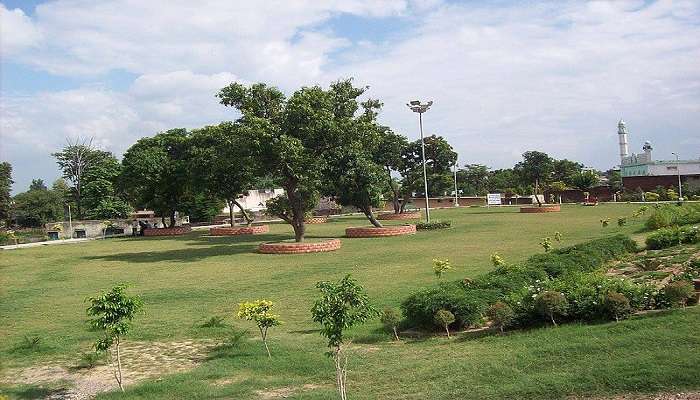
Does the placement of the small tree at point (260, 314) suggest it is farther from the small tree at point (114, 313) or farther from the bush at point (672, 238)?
the bush at point (672, 238)

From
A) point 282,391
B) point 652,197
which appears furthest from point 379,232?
point 652,197

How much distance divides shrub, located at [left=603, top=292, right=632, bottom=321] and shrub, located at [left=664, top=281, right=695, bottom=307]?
21.3 inches

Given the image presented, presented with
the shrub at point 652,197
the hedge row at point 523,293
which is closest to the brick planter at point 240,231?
the hedge row at point 523,293

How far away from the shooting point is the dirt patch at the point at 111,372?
7543 millimetres

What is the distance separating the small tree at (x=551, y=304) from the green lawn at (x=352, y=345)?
283mm

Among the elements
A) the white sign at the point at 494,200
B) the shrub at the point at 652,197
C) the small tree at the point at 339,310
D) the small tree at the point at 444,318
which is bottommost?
the small tree at the point at 444,318

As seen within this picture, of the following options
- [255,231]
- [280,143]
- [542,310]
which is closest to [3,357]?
[542,310]

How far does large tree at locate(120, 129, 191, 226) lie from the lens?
4056 centimetres

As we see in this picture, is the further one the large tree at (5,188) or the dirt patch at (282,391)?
the large tree at (5,188)

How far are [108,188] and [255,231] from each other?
72.9 ft

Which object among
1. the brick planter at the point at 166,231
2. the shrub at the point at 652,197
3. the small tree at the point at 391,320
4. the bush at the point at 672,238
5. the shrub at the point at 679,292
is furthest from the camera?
the shrub at the point at 652,197

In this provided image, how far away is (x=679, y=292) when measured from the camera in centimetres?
753

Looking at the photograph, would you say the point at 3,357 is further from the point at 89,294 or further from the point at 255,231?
the point at 255,231

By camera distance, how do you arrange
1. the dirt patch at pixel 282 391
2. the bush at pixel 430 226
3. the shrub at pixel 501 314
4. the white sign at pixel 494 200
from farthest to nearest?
the white sign at pixel 494 200
the bush at pixel 430 226
the shrub at pixel 501 314
the dirt patch at pixel 282 391
